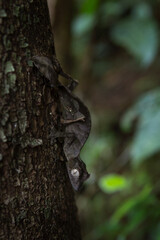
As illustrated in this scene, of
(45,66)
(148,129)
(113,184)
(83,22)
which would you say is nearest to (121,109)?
(83,22)

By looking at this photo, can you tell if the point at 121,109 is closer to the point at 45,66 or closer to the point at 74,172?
the point at 74,172

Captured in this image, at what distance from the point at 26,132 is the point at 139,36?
113 inches

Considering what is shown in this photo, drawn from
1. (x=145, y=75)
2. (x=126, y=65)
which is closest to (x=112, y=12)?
(x=145, y=75)

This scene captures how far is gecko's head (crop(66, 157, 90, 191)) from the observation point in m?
1.14

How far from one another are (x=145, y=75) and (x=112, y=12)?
1.16 m

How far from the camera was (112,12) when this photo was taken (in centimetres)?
397

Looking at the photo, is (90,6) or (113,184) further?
(90,6)

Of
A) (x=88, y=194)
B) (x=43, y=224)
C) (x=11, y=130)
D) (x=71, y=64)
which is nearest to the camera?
(x=11, y=130)

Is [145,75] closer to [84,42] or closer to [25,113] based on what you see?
[84,42]

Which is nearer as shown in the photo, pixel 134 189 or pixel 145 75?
pixel 134 189

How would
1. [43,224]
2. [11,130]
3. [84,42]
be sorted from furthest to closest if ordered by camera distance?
[84,42] → [43,224] → [11,130]

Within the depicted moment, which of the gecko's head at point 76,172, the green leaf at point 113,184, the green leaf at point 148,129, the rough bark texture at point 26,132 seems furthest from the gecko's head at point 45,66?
the green leaf at point 148,129

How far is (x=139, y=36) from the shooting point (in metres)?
3.60

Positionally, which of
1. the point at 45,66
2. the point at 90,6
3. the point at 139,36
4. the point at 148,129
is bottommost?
the point at 148,129
